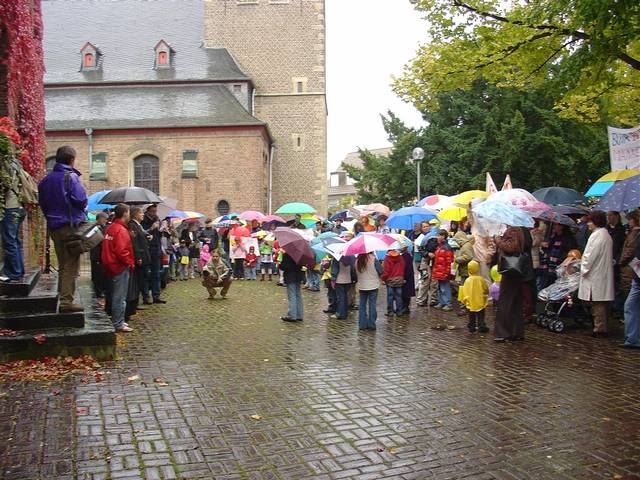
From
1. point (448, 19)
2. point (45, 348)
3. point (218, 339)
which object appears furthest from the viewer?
point (448, 19)

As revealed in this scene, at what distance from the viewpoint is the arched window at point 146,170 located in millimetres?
34812

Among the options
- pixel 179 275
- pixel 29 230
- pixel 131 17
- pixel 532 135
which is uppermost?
pixel 131 17

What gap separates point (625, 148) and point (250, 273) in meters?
11.7

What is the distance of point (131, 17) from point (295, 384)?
134 ft

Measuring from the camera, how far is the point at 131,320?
33.6 ft

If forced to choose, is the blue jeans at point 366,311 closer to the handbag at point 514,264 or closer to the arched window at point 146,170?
the handbag at point 514,264

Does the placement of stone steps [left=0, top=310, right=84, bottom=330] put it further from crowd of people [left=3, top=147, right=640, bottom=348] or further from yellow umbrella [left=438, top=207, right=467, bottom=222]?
yellow umbrella [left=438, top=207, right=467, bottom=222]

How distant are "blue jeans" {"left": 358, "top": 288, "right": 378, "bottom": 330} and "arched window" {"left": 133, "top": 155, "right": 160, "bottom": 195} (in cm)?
2716

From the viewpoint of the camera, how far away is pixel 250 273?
19.2 metres

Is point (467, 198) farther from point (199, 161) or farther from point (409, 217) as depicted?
point (199, 161)

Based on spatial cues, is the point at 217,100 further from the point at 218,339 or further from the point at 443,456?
the point at 443,456

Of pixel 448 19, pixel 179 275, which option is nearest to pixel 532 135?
pixel 448 19

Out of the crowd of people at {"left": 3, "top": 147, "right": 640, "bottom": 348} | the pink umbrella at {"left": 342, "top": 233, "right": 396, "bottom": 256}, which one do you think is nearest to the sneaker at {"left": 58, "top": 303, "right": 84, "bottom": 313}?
the crowd of people at {"left": 3, "top": 147, "right": 640, "bottom": 348}

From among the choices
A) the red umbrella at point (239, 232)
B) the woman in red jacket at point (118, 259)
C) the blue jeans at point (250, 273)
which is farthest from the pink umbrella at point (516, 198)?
the blue jeans at point (250, 273)
